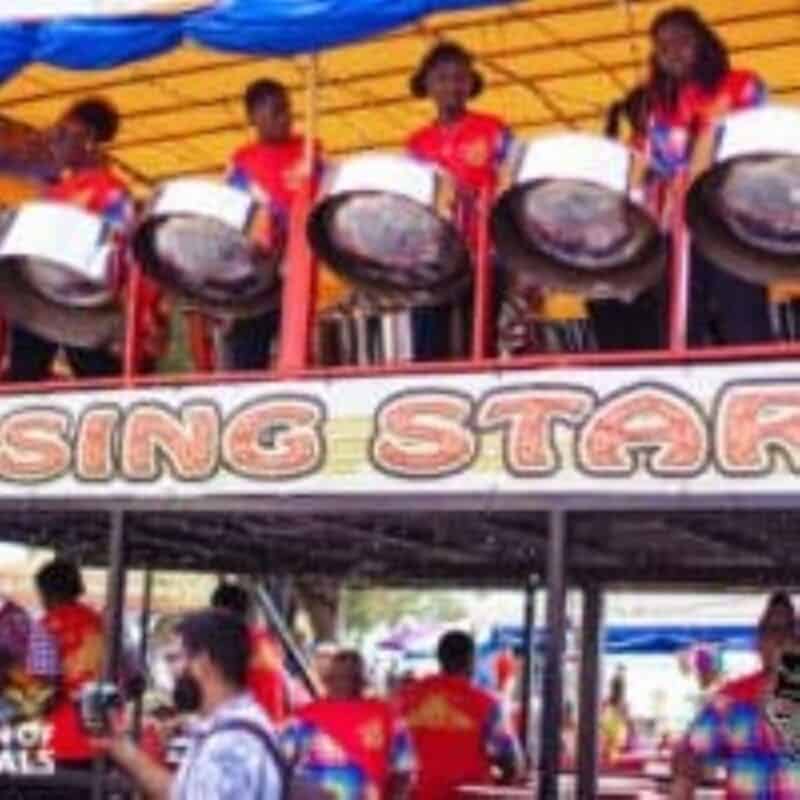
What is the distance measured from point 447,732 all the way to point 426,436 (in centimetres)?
163

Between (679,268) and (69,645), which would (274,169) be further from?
(69,645)

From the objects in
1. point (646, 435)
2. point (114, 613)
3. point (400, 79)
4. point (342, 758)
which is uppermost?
point (400, 79)

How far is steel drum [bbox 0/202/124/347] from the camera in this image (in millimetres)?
4957

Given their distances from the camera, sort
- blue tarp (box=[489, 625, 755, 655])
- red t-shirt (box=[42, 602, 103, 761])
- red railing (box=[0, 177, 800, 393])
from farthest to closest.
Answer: blue tarp (box=[489, 625, 755, 655]) → red t-shirt (box=[42, 602, 103, 761]) → red railing (box=[0, 177, 800, 393])

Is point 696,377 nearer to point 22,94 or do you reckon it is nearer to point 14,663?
point 14,663

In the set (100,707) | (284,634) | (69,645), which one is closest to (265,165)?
(69,645)

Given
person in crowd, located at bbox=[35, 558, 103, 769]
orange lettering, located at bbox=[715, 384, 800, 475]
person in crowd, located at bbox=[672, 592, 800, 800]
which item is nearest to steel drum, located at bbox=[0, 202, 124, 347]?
person in crowd, located at bbox=[35, 558, 103, 769]

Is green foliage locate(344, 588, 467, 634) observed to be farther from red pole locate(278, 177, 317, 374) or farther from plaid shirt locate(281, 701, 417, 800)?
red pole locate(278, 177, 317, 374)

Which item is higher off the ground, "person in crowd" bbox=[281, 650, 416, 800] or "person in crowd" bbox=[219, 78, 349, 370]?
"person in crowd" bbox=[219, 78, 349, 370]

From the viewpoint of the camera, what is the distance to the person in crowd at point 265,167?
5125 mm

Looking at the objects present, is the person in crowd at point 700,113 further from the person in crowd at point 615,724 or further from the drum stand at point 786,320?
the person in crowd at point 615,724

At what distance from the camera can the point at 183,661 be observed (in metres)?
3.43

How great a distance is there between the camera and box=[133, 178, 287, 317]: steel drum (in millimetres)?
1367

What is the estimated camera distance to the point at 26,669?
5.52m
